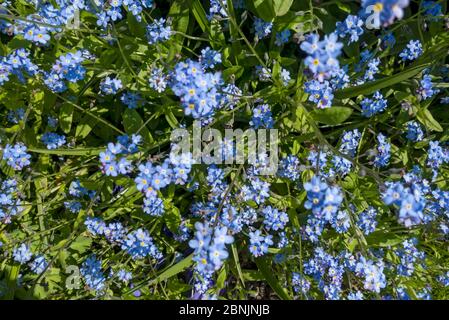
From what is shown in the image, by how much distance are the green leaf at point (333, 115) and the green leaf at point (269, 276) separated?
156cm

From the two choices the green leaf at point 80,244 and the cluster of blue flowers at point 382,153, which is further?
the green leaf at point 80,244

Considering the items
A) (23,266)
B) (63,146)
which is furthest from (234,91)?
(23,266)

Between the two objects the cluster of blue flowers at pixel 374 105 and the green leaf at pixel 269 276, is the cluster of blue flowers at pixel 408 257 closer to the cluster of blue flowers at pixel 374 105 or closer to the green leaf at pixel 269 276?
the green leaf at pixel 269 276

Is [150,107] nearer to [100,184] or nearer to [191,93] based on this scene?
[100,184]

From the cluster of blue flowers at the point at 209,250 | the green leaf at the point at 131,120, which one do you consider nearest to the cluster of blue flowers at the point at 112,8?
the green leaf at the point at 131,120

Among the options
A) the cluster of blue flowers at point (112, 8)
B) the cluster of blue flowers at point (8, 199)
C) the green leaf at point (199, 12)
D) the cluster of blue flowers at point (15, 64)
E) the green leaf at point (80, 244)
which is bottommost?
the green leaf at point (80, 244)

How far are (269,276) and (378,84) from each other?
202cm

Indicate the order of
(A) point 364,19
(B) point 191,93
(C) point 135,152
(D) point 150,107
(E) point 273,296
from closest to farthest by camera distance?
1. (B) point 191,93
2. (C) point 135,152
3. (A) point 364,19
4. (D) point 150,107
5. (E) point 273,296

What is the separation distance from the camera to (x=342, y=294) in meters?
4.18

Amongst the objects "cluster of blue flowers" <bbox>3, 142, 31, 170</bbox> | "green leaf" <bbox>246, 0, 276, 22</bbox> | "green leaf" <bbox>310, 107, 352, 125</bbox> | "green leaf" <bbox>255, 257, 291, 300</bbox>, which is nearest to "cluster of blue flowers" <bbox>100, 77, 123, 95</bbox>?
"cluster of blue flowers" <bbox>3, 142, 31, 170</bbox>

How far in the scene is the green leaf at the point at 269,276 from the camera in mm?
4008

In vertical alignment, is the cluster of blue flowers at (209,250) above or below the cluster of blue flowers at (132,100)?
below

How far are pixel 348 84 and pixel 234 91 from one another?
1.06 metres

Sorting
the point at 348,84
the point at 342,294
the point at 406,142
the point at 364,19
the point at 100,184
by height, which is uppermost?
the point at 364,19
